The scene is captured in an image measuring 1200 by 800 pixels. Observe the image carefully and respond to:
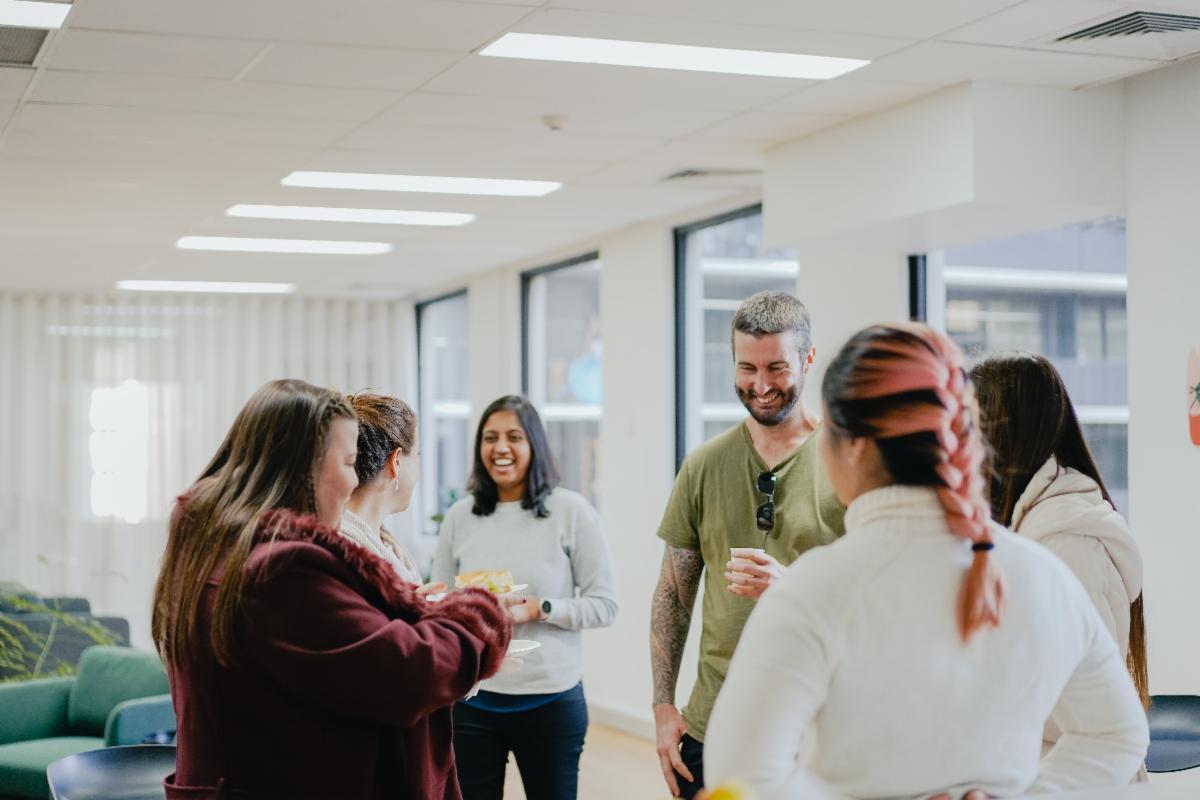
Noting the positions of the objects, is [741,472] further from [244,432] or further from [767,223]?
[767,223]

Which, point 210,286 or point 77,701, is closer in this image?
point 77,701

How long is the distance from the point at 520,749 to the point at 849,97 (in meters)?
2.19

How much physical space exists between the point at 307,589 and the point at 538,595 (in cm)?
195

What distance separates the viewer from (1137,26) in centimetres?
353

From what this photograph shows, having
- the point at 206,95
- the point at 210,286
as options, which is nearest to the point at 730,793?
the point at 206,95

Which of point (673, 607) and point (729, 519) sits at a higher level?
point (729, 519)

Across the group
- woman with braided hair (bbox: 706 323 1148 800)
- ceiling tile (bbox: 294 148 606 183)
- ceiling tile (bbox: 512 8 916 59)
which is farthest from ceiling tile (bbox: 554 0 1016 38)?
woman with braided hair (bbox: 706 323 1148 800)

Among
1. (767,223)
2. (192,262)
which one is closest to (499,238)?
(192,262)

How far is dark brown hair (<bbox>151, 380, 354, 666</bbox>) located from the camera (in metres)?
1.99

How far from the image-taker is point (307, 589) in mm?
1924

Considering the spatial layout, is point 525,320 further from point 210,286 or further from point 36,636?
point 36,636

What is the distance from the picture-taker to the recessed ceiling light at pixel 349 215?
21.1 feet

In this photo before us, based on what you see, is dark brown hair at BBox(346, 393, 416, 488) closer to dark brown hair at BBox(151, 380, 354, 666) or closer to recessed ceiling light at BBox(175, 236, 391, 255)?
dark brown hair at BBox(151, 380, 354, 666)

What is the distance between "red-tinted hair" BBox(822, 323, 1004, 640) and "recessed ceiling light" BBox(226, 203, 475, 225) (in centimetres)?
522
